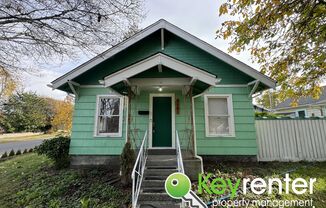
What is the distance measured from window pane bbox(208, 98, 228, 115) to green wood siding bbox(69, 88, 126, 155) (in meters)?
3.58

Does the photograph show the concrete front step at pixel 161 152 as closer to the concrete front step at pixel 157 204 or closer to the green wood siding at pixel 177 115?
the green wood siding at pixel 177 115

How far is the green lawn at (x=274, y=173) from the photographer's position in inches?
151

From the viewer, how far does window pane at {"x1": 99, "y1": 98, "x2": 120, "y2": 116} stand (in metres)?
6.69

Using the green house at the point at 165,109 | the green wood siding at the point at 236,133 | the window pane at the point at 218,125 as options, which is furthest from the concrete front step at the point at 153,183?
the window pane at the point at 218,125

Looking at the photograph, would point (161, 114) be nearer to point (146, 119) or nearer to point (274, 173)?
point (146, 119)

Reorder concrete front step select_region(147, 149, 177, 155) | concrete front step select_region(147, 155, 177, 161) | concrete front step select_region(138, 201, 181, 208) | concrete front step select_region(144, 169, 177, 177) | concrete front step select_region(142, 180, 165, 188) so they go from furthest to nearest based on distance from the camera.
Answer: concrete front step select_region(147, 149, 177, 155), concrete front step select_region(147, 155, 177, 161), concrete front step select_region(144, 169, 177, 177), concrete front step select_region(142, 180, 165, 188), concrete front step select_region(138, 201, 181, 208)

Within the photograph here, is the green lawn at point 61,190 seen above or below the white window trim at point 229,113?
below

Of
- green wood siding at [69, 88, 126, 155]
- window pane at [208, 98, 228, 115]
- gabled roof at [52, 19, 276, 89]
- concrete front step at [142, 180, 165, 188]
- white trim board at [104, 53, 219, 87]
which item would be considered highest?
gabled roof at [52, 19, 276, 89]

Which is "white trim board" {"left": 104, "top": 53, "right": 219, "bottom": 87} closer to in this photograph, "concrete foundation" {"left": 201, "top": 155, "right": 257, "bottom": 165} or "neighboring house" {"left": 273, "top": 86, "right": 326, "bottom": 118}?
"concrete foundation" {"left": 201, "top": 155, "right": 257, "bottom": 165}

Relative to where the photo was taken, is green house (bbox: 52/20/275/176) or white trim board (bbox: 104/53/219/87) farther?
green house (bbox: 52/20/275/176)

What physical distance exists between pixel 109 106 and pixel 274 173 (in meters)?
6.38

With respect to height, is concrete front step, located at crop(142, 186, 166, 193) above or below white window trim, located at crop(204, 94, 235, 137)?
below

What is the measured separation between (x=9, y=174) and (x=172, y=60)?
311 inches

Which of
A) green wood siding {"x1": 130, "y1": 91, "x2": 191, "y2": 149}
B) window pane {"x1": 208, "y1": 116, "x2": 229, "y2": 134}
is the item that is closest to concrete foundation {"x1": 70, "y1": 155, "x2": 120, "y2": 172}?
green wood siding {"x1": 130, "y1": 91, "x2": 191, "y2": 149}
